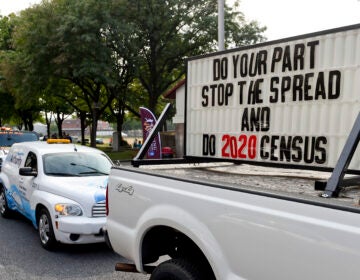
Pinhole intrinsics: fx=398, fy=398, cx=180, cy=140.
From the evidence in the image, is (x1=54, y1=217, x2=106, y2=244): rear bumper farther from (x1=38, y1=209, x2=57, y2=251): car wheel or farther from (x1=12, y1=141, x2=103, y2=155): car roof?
(x1=12, y1=141, x2=103, y2=155): car roof

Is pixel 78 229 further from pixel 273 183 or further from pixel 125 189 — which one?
pixel 273 183

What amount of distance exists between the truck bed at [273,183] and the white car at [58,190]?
5.84 feet

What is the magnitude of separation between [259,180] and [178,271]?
1.02 meters

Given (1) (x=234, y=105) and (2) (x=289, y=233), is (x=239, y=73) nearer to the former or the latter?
(1) (x=234, y=105)

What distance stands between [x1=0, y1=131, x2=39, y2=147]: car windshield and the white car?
602 cm

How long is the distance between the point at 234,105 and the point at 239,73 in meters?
0.34

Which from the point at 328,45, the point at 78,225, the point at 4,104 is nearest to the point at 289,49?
the point at 328,45

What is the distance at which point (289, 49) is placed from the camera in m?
3.50

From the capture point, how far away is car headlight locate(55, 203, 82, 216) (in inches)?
222

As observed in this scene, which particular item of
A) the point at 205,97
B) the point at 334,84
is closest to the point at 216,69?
the point at 205,97

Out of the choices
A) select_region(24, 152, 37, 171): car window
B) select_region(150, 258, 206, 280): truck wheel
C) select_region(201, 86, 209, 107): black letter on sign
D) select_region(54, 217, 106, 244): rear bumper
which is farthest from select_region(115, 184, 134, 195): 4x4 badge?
select_region(24, 152, 37, 171): car window

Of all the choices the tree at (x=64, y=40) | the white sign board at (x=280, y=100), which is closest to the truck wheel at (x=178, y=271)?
the white sign board at (x=280, y=100)

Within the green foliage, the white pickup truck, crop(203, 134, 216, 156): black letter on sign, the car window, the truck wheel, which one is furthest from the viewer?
the green foliage

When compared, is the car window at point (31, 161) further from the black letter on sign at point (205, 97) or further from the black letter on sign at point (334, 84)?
the black letter on sign at point (334, 84)
